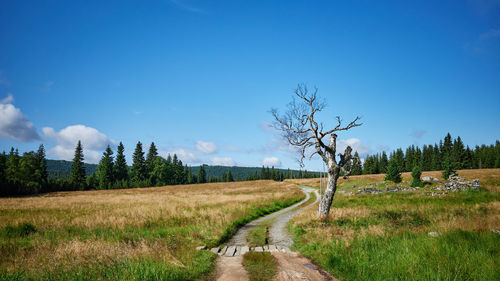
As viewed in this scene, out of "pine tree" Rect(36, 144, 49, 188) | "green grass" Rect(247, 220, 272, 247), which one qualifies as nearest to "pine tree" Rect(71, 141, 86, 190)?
"pine tree" Rect(36, 144, 49, 188)

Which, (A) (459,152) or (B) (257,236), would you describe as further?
(A) (459,152)

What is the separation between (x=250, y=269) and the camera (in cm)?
665

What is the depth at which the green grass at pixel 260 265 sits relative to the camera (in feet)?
20.2

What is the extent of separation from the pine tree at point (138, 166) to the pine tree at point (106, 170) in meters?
6.34

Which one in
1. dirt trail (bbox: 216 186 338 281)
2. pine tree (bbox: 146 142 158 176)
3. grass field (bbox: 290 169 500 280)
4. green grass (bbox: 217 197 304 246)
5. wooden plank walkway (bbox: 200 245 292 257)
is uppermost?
pine tree (bbox: 146 142 158 176)

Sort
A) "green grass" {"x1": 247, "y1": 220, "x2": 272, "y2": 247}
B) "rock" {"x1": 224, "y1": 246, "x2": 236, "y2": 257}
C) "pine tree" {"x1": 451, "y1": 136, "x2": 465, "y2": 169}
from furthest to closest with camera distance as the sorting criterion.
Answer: "pine tree" {"x1": 451, "y1": 136, "x2": 465, "y2": 169} < "green grass" {"x1": 247, "y1": 220, "x2": 272, "y2": 247} < "rock" {"x1": 224, "y1": 246, "x2": 236, "y2": 257}

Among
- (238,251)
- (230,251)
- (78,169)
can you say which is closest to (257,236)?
(238,251)

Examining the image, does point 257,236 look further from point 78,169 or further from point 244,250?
point 78,169

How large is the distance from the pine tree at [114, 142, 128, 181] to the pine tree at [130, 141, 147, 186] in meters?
2.43

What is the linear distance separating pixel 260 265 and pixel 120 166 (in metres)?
78.5

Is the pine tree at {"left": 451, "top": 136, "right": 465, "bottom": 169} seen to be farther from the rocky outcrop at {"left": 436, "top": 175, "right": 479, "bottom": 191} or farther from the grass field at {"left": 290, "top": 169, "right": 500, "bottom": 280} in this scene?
the grass field at {"left": 290, "top": 169, "right": 500, "bottom": 280}

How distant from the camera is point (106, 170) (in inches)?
2717

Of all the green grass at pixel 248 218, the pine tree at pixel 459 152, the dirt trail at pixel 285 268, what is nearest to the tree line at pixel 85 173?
the green grass at pixel 248 218

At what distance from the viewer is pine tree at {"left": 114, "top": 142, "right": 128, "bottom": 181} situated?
72375 mm
